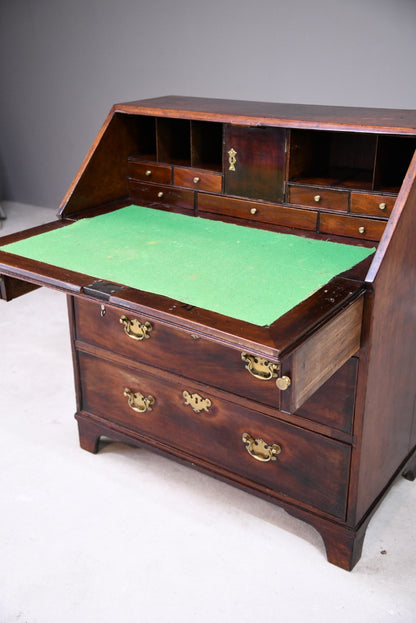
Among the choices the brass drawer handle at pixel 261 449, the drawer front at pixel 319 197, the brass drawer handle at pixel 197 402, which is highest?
the drawer front at pixel 319 197

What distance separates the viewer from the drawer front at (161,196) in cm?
221

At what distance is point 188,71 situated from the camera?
13.7ft

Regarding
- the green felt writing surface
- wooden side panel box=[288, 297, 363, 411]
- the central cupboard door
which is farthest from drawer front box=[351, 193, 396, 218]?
wooden side panel box=[288, 297, 363, 411]

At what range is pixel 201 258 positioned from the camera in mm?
1796

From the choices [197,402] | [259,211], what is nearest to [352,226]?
[259,211]

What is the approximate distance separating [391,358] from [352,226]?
15.1 inches

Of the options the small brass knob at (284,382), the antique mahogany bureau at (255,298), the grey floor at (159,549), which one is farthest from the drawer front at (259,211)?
the grey floor at (159,549)

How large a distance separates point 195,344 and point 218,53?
8.86 feet

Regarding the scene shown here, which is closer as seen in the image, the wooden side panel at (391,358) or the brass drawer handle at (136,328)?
the wooden side panel at (391,358)

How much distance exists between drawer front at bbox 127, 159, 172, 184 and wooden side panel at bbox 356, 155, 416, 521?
0.88 meters

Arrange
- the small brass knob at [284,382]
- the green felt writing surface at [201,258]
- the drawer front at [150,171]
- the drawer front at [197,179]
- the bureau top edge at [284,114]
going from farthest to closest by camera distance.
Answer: the drawer front at [150,171]
the drawer front at [197,179]
the bureau top edge at [284,114]
the green felt writing surface at [201,258]
the small brass knob at [284,382]

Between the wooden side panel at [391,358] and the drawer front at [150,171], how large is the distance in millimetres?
880

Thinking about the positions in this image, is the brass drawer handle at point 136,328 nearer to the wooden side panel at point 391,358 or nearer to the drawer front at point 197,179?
the drawer front at point 197,179

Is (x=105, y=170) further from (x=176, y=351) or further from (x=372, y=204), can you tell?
(x=372, y=204)
